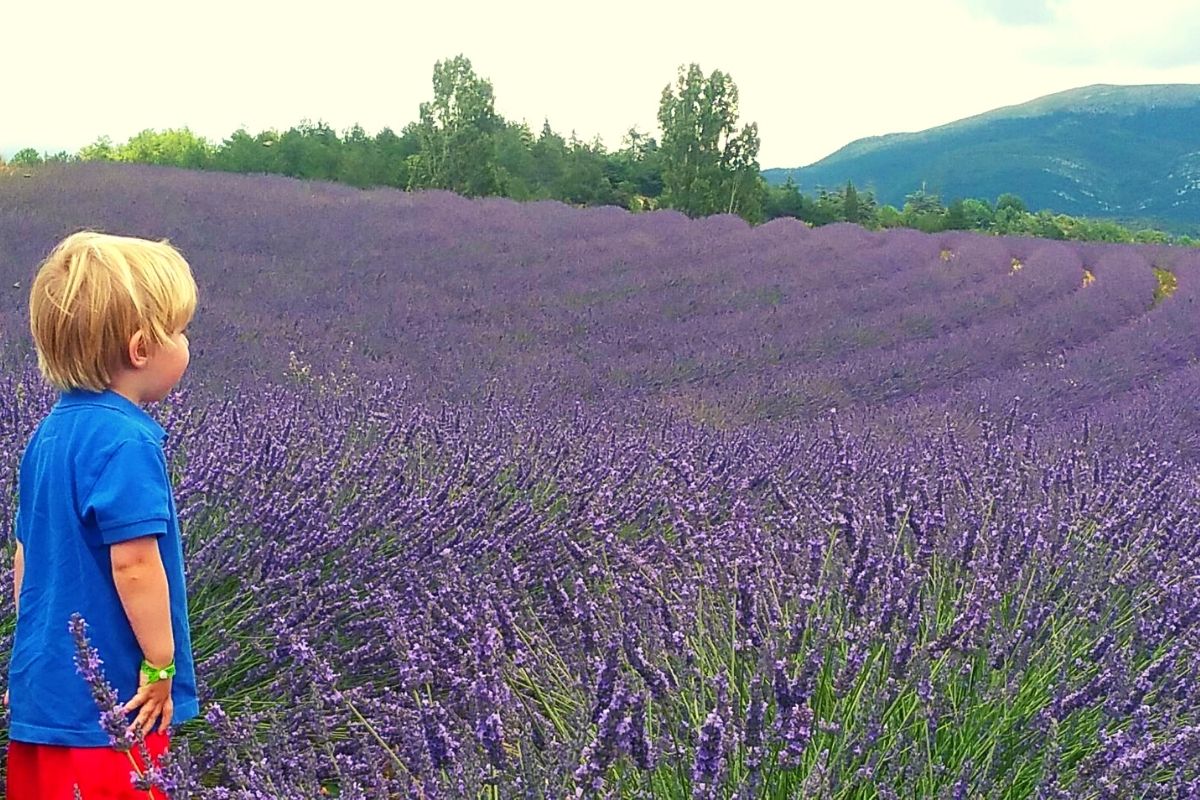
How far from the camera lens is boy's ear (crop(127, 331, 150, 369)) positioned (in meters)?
1.33

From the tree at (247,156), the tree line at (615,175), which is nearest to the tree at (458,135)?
the tree line at (615,175)

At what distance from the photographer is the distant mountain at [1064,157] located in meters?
80.6

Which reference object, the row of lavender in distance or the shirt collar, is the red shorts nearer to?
the shirt collar

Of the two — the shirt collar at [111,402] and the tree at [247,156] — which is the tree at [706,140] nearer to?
the tree at [247,156]

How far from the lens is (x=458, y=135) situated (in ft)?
73.2

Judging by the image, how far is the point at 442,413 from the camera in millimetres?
3295

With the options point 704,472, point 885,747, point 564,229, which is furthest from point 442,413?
point 564,229

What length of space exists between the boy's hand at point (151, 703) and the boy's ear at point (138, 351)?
40cm

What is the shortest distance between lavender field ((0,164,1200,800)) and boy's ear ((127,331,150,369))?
0.43 m

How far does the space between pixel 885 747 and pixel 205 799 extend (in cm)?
90

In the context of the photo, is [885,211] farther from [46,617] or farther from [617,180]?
[46,617]

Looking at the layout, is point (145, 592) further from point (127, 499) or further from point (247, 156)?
point (247, 156)

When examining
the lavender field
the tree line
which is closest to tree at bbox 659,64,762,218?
the tree line

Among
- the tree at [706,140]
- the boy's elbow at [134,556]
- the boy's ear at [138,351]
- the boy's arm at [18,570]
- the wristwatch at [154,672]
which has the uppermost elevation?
the tree at [706,140]
